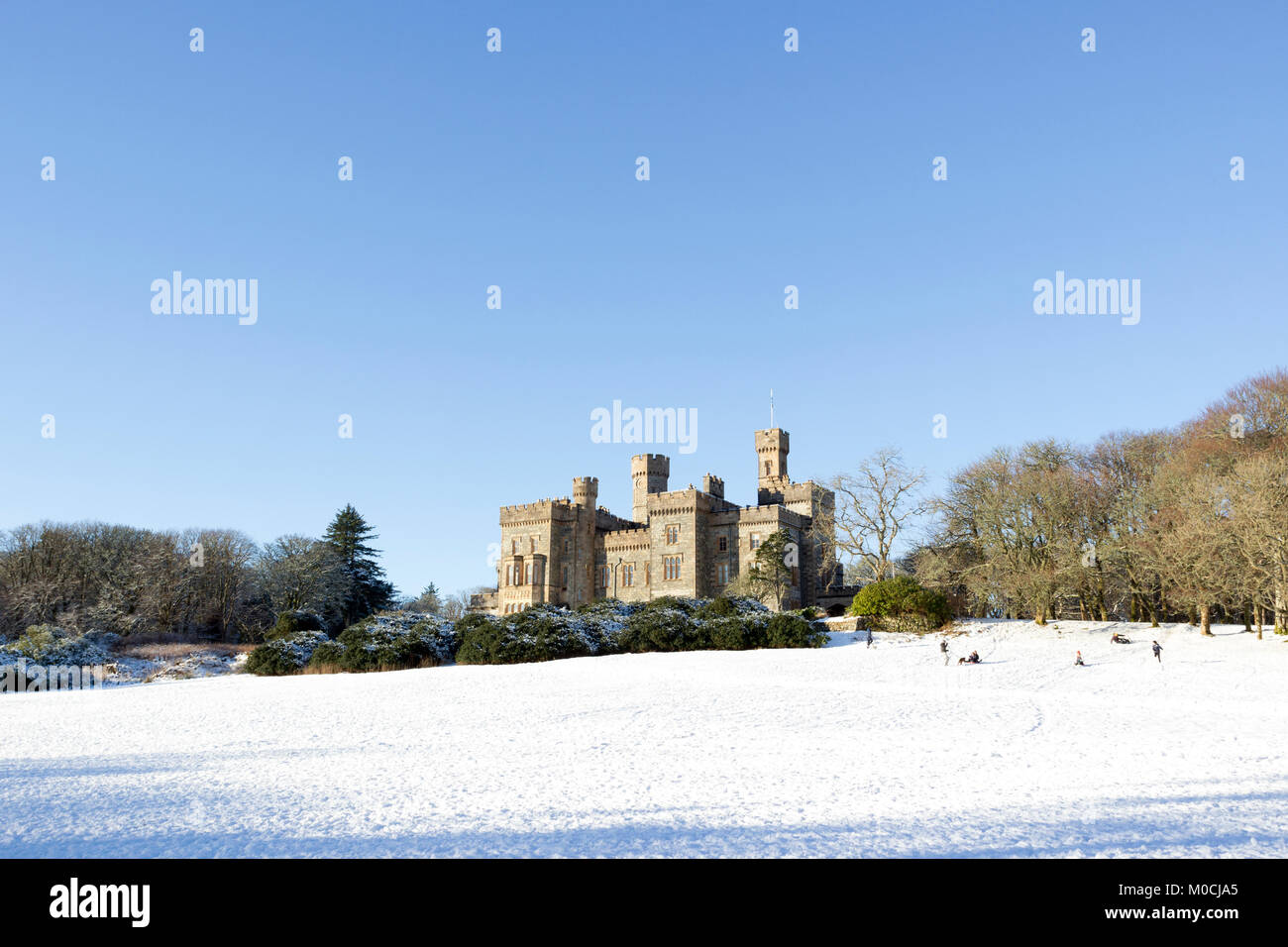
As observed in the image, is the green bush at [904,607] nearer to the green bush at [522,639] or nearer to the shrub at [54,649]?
the green bush at [522,639]

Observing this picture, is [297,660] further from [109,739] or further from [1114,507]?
[1114,507]

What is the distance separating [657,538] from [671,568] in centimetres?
218

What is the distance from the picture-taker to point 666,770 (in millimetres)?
10531

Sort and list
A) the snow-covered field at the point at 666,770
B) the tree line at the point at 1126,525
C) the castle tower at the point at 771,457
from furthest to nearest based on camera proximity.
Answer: the castle tower at the point at 771,457, the tree line at the point at 1126,525, the snow-covered field at the point at 666,770

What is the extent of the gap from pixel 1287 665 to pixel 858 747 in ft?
63.9

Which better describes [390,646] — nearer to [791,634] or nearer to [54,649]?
[791,634]

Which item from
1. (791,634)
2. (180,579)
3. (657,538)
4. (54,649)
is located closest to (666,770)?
(791,634)

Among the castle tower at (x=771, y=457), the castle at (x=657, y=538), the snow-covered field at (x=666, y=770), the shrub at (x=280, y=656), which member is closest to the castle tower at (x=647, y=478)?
the castle at (x=657, y=538)

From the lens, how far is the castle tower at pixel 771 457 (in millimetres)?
58094

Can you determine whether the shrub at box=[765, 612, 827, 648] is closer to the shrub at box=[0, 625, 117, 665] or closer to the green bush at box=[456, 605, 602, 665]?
the green bush at box=[456, 605, 602, 665]

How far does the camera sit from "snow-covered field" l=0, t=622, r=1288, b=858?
753cm

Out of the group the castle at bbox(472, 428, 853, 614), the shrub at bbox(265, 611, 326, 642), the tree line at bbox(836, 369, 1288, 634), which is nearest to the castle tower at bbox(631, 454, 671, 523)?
the castle at bbox(472, 428, 853, 614)

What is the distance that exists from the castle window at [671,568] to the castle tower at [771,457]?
9.63m
